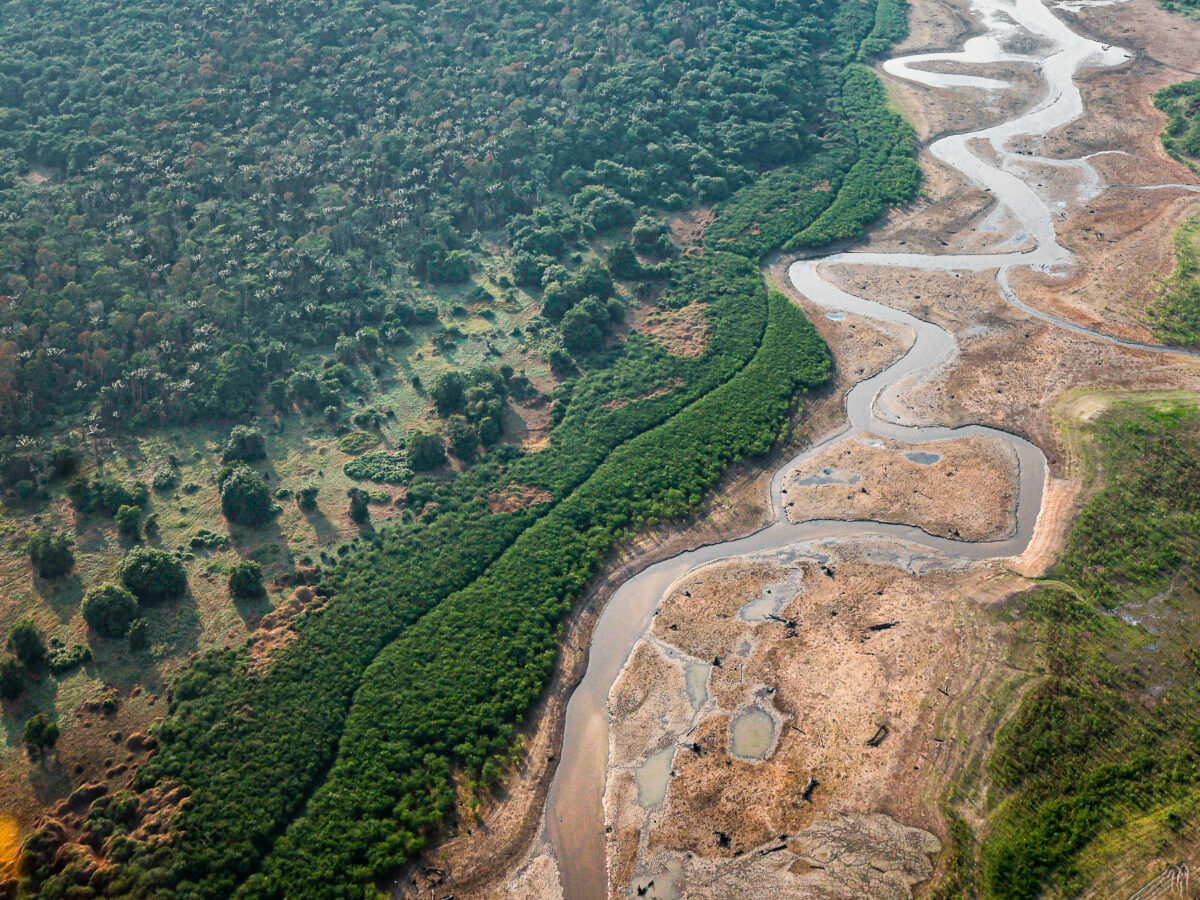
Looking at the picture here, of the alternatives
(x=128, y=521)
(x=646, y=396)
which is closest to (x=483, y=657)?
(x=128, y=521)

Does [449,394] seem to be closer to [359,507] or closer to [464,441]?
[464,441]

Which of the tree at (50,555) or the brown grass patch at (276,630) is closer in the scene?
the brown grass patch at (276,630)

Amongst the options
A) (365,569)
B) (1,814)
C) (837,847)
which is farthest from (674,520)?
(1,814)

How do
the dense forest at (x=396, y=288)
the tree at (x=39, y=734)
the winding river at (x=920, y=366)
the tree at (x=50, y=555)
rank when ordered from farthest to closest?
1. the tree at (x=50, y=555)
2. the winding river at (x=920, y=366)
3. the dense forest at (x=396, y=288)
4. the tree at (x=39, y=734)

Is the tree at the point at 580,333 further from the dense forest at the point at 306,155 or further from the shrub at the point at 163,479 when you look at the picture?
the shrub at the point at 163,479

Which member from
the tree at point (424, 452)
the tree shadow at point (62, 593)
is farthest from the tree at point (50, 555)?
the tree at point (424, 452)

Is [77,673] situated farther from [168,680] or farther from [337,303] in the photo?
[337,303]
